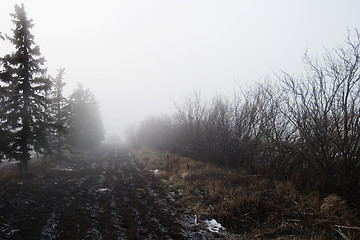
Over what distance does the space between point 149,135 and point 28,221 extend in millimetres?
40664

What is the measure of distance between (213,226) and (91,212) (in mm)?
3763

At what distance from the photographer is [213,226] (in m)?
7.36

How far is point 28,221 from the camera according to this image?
7418 mm

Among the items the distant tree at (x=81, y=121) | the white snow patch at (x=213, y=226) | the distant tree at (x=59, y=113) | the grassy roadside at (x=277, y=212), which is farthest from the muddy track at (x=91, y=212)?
the distant tree at (x=81, y=121)

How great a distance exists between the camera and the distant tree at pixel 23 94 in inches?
589

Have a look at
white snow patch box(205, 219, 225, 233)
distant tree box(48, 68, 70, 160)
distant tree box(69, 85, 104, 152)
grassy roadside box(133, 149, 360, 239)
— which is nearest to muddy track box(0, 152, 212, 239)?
white snow patch box(205, 219, 225, 233)

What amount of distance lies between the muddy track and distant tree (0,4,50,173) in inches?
107

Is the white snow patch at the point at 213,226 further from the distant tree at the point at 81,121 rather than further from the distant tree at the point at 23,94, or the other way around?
the distant tree at the point at 81,121

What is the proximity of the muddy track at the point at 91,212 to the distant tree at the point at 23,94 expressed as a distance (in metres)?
2.73

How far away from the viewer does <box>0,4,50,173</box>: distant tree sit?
49.1 feet

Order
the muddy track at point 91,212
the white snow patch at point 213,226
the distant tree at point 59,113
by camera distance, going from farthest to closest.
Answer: the distant tree at point 59,113, the white snow patch at point 213,226, the muddy track at point 91,212

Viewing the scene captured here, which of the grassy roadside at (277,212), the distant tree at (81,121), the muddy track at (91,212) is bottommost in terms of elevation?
the muddy track at (91,212)

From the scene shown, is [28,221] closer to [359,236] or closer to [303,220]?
[303,220]

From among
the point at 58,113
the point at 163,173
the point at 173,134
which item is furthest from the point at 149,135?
the point at 163,173
